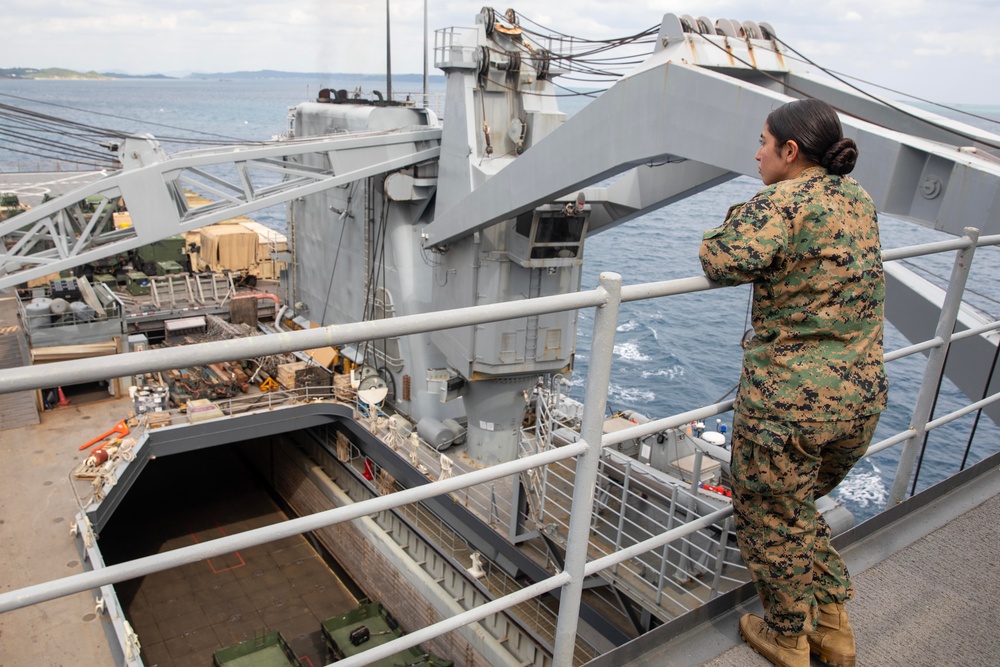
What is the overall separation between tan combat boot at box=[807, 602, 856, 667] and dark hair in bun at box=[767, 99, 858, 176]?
5.49ft

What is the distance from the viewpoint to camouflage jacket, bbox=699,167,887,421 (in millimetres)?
2350

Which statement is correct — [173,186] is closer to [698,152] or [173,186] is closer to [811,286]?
[698,152]

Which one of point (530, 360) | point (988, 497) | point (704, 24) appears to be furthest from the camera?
point (530, 360)

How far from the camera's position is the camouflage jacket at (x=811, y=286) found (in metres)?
2.35

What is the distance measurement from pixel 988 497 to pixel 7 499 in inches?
564

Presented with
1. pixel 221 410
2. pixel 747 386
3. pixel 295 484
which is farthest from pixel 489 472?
pixel 295 484

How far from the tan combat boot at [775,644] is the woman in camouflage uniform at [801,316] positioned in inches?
13.7

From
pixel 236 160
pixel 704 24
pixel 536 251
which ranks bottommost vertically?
pixel 536 251

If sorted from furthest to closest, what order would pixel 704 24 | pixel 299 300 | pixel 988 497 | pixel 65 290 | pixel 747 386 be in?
pixel 299 300
pixel 65 290
pixel 704 24
pixel 988 497
pixel 747 386

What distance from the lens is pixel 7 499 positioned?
507 inches

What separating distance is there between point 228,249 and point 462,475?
25.0 m

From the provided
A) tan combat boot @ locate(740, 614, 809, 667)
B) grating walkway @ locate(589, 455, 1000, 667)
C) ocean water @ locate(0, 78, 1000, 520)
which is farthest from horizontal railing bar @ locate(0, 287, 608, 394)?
ocean water @ locate(0, 78, 1000, 520)

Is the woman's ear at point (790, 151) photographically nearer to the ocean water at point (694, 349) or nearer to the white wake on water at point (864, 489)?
the ocean water at point (694, 349)

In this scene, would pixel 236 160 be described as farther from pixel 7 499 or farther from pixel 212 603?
pixel 212 603
